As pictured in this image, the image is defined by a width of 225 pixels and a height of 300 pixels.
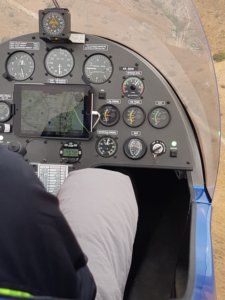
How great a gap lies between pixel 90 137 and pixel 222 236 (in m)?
2.47

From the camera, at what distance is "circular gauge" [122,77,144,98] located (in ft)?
10.7

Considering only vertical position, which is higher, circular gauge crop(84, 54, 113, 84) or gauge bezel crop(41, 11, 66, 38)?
gauge bezel crop(41, 11, 66, 38)

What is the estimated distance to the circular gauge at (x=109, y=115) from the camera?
3.29 metres

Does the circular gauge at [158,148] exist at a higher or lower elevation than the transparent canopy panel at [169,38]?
lower

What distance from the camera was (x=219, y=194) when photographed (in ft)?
20.5

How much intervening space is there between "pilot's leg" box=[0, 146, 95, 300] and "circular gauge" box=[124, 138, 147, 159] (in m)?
1.99

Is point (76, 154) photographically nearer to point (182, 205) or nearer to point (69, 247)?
point (182, 205)

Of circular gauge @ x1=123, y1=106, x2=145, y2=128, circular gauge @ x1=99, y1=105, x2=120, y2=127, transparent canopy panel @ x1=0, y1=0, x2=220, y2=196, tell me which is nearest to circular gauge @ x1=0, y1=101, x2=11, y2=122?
transparent canopy panel @ x1=0, y1=0, x2=220, y2=196

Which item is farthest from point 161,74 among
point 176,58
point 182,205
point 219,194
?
point 219,194

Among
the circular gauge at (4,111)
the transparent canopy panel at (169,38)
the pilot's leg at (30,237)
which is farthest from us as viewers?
the circular gauge at (4,111)

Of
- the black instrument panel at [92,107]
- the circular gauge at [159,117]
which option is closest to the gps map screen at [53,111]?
the black instrument panel at [92,107]

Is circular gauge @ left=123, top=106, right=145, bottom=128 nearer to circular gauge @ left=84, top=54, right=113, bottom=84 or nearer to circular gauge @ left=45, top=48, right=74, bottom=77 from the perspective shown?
circular gauge @ left=84, top=54, right=113, bottom=84

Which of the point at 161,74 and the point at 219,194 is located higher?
the point at 161,74

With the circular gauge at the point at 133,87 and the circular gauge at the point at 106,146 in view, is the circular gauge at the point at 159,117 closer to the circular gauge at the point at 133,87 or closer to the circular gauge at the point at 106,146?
the circular gauge at the point at 133,87
